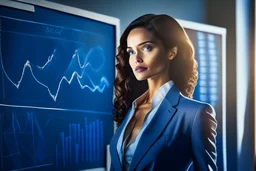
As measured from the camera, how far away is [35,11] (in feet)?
4.29

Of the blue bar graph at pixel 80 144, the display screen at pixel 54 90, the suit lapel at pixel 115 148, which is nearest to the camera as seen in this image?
the display screen at pixel 54 90

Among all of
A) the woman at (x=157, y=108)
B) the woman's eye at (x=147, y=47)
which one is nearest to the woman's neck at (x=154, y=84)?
the woman at (x=157, y=108)

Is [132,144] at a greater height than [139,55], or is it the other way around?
[139,55]

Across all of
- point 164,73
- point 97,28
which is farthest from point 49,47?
point 164,73

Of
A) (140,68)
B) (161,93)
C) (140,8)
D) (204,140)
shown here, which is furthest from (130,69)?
(204,140)

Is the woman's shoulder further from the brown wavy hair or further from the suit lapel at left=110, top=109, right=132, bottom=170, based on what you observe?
the suit lapel at left=110, top=109, right=132, bottom=170

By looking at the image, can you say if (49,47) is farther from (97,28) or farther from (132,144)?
(132,144)

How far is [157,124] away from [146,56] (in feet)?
0.84

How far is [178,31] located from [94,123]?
0.48 metres

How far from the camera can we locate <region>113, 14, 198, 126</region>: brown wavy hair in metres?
1.50

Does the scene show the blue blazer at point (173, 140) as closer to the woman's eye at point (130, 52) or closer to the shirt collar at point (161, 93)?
the shirt collar at point (161, 93)

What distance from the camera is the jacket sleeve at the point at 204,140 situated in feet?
4.87

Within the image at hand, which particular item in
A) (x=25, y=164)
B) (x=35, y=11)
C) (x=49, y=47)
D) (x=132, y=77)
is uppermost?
→ (x=35, y=11)

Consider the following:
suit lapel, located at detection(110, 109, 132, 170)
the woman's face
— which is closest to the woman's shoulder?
the woman's face
